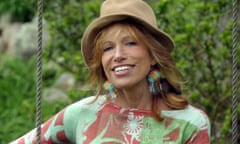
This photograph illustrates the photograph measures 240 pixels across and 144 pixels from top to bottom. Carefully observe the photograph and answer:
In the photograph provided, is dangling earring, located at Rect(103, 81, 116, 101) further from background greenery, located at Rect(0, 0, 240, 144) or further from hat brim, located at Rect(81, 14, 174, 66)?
background greenery, located at Rect(0, 0, 240, 144)

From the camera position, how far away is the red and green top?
10.2 feet

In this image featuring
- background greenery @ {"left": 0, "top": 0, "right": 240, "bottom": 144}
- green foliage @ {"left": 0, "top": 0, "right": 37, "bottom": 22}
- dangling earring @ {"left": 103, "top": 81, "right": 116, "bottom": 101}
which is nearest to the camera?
dangling earring @ {"left": 103, "top": 81, "right": 116, "bottom": 101}

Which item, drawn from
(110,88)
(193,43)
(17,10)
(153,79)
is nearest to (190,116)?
(153,79)

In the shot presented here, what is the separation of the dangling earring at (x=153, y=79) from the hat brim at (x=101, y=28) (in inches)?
4.3

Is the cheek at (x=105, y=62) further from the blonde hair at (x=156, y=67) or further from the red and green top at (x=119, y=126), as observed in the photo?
the red and green top at (x=119, y=126)

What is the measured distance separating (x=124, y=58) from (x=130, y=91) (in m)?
0.15

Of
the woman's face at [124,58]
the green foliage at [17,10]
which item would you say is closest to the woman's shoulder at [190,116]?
the woman's face at [124,58]

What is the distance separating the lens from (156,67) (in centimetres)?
324

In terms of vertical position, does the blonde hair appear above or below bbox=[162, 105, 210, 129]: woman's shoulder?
above

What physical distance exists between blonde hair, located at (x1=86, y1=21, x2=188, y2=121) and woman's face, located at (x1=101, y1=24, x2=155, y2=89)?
2cm

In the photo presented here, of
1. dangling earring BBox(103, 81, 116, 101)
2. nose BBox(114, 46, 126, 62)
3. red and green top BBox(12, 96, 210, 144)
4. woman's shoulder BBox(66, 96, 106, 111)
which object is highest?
nose BBox(114, 46, 126, 62)

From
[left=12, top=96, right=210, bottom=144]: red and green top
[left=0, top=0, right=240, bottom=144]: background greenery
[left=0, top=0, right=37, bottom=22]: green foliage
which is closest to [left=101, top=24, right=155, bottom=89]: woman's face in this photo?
[left=12, top=96, right=210, bottom=144]: red and green top

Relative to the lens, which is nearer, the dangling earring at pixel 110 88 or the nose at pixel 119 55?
the nose at pixel 119 55

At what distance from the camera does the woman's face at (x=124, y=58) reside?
10.3 feet
